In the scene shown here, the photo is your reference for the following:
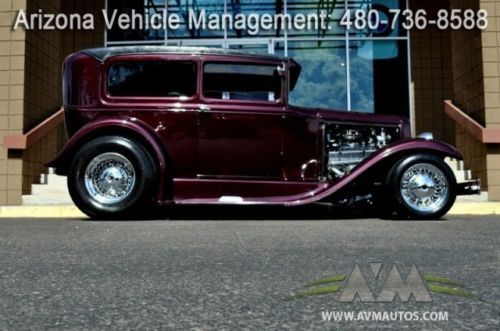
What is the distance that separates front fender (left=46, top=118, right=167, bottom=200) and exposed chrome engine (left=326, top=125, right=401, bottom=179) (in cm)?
178

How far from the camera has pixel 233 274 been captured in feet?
8.46

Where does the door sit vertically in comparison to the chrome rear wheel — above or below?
above

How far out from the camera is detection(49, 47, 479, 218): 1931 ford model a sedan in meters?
5.42

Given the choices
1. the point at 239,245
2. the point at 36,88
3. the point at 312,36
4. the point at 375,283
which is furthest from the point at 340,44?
the point at 375,283

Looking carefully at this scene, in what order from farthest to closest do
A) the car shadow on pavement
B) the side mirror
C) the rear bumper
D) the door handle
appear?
1. the car shadow on pavement
2. the side mirror
3. the door handle
4. the rear bumper

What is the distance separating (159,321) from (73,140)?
4.02m

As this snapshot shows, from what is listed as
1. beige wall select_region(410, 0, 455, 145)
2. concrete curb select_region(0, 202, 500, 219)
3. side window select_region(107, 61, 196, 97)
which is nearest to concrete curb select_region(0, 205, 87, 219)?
concrete curb select_region(0, 202, 500, 219)

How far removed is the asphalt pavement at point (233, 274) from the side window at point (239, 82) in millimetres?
1768

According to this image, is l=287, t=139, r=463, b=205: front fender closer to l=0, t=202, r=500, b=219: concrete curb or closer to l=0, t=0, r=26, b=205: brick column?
l=0, t=202, r=500, b=219: concrete curb

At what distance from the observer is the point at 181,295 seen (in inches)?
85.5

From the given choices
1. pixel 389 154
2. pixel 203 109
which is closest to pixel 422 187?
pixel 389 154

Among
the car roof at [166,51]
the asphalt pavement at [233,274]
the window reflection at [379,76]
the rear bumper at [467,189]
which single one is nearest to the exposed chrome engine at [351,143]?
the rear bumper at [467,189]

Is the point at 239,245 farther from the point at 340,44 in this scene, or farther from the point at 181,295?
the point at 340,44

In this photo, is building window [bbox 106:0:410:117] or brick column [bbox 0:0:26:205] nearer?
brick column [bbox 0:0:26:205]
